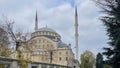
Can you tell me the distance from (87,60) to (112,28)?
35118 mm

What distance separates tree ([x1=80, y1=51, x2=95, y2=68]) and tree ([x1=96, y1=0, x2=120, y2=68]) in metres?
33.3

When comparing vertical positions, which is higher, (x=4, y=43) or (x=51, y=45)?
(x=51, y=45)

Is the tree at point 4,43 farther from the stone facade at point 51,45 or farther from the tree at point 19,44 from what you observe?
the stone facade at point 51,45

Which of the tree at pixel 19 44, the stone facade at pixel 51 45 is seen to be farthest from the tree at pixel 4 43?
the stone facade at pixel 51 45

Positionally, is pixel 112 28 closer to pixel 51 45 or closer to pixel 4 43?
Answer: pixel 4 43

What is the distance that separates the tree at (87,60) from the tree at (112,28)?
33272 millimetres

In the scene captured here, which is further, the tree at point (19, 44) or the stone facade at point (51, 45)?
the stone facade at point (51, 45)

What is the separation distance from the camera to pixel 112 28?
12.5 meters

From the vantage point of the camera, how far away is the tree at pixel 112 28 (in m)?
11.9

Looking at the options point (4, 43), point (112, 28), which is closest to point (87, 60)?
point (4, 43)

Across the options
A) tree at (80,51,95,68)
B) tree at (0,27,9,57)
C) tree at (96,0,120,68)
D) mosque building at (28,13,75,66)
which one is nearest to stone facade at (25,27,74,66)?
mosque building at (28,13,75,66)

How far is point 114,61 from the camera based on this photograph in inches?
487

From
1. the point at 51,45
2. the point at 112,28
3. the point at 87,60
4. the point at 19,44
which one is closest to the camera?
the point at 112,28

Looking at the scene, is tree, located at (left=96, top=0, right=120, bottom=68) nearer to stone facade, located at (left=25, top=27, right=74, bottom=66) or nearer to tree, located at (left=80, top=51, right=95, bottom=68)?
tree, located at (left=80, top=51, right=95, bottom=68)
